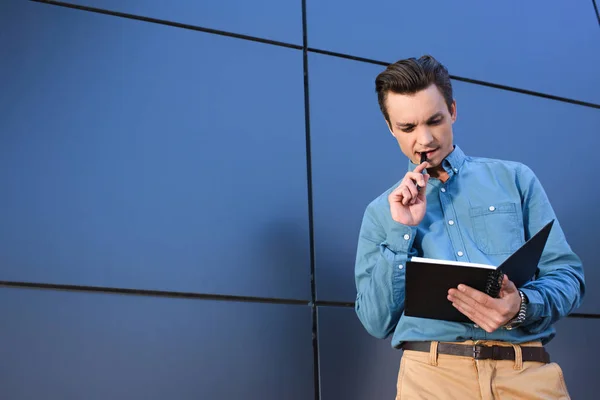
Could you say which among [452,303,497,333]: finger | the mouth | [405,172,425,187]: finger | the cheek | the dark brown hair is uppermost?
the dark brown hair

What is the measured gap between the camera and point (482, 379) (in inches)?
58.1

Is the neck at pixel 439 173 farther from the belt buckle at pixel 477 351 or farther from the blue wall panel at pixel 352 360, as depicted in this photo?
the blue wall panel at pixel 352 360

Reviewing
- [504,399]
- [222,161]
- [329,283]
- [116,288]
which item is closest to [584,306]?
[329,283]

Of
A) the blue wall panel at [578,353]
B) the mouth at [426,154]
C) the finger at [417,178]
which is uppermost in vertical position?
the mouth at [426,154]

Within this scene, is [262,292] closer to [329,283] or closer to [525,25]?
[329,283]

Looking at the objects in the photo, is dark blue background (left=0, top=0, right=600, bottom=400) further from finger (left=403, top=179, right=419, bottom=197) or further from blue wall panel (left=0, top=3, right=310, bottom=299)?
finger (left=403, top=179, right=419, bottom=197)

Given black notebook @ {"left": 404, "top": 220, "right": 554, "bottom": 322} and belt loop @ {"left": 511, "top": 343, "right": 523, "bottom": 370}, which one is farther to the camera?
belt loop @ {"left": 511, "top": 343, "right": 523, "bottom": 370}

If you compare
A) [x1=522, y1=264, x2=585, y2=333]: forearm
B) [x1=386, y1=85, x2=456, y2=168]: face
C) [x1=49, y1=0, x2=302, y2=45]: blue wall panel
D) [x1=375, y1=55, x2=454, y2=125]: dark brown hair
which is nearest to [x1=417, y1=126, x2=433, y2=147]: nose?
[x1=386, y1=85, x2=456, y2=168]: face

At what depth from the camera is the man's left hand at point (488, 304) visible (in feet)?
4.48

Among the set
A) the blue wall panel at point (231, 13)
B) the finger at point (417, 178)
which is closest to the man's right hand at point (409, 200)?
the finger at point (417, 178)

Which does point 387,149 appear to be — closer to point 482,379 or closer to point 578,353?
point 578,353

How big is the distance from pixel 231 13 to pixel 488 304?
5.16 feet

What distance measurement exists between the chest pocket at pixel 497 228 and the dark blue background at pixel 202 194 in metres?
0.69

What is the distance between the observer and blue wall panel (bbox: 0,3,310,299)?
1993mm
